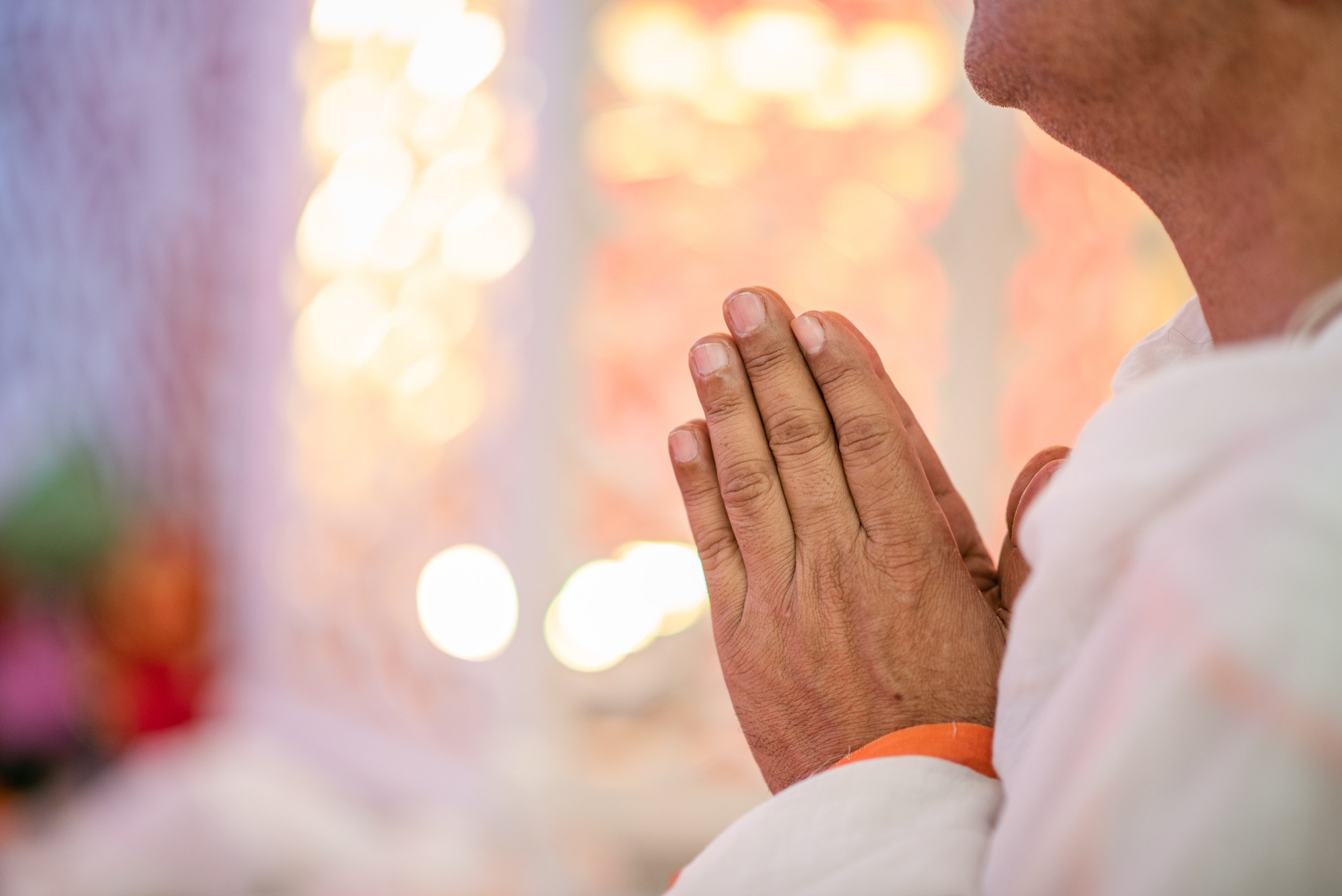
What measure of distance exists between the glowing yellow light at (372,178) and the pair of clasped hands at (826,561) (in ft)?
4.49

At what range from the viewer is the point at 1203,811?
385 mm

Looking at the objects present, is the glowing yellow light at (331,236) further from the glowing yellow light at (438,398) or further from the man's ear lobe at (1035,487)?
the man's ear lobe at (1035,487)

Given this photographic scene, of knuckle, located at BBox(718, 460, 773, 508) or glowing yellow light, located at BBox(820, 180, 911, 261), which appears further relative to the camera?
glowing yellow light, located at BBox(820, 180, 911, 261)

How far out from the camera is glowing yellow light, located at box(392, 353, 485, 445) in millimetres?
1827

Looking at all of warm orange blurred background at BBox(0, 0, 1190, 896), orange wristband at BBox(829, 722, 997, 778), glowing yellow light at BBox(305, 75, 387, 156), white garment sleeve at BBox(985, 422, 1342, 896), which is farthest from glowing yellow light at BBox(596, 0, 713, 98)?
white garment sleeve at BBox(985, 422, 1342, 896)

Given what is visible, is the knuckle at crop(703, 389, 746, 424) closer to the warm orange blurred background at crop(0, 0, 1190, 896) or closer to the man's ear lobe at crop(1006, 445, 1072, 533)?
the man's ear lobe at crop(1006, 445, 1072, 533)

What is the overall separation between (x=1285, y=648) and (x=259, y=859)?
1.84m

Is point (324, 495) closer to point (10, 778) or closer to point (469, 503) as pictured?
point (469, 503)

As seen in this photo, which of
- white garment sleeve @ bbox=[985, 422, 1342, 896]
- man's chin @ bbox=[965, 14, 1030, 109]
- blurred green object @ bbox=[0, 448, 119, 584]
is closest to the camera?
white garment sleeve @ bbox=[985, 422, 1342, 896]

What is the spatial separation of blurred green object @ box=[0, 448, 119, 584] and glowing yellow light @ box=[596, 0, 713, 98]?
147 centimetres

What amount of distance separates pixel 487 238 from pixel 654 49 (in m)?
0.39

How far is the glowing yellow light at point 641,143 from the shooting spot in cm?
168

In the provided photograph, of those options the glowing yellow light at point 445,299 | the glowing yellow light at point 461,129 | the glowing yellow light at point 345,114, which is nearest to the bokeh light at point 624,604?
the glowing yellow light at point 445,299

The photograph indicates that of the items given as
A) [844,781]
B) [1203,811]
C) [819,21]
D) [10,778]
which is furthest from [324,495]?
[1203,811]
